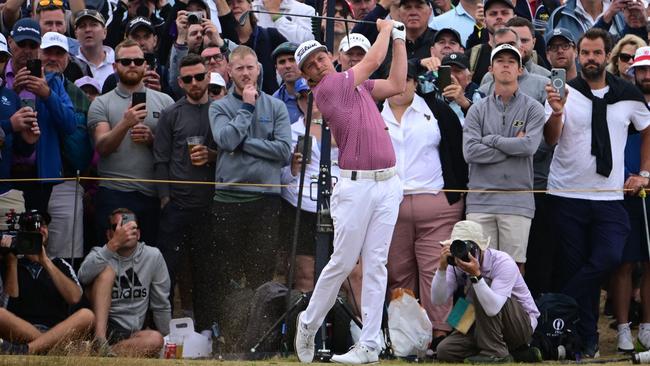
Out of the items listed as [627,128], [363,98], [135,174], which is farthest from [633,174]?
[135,174]

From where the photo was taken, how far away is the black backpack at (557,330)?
40.3 feet

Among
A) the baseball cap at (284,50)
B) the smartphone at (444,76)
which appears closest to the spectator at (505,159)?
the smartphone at (444,76)

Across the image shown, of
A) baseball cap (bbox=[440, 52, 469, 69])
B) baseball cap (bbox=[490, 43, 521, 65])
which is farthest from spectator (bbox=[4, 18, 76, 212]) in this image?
baseball cap (bbox=[490, 43, 521, 65])

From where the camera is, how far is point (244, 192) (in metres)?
12.9

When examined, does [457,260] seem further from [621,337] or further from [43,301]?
[43,301]

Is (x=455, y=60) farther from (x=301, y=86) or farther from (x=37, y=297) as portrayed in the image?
(x=37, y=297)

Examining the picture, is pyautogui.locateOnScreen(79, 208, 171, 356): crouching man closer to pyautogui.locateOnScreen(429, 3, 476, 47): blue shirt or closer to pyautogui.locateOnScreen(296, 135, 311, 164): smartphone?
pyautogui.locateOnScreen(296, 135, 311, 164): smartphone

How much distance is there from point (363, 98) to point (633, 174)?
3447 millimetres

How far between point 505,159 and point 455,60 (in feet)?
4.82

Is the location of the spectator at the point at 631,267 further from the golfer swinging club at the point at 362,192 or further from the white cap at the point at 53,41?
the white cap at the point at 53,41

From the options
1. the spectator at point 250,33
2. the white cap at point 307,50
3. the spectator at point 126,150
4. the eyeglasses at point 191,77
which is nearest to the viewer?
the white cap at point 307,50

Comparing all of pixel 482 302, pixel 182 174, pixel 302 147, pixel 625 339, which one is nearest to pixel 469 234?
pixel 482 302

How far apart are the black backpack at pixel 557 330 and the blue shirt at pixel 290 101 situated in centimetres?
308

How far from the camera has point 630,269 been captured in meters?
13.4
